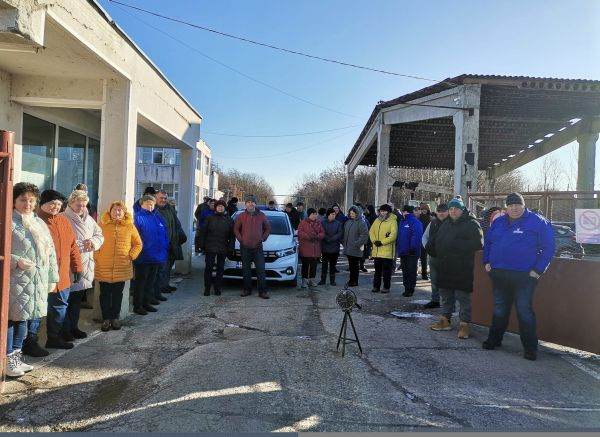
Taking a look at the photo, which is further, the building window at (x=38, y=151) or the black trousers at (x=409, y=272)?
the black trousers at (x=409, y=272)

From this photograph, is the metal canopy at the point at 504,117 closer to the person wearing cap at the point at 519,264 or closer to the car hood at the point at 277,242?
the car hood at the point at 277,242

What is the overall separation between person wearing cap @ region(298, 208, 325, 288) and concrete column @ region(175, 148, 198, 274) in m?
3.26

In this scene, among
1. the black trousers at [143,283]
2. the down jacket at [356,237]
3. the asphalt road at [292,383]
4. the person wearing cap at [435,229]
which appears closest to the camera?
the asphalt road at [292,383]

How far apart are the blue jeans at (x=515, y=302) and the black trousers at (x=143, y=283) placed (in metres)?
5.06

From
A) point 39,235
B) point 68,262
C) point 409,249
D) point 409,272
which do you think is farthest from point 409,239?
point 39,235

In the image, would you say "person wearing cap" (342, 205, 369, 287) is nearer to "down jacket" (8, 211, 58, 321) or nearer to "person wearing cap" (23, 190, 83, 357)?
"person wearing cap" (23, 190, 83, 357)

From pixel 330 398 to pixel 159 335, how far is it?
2957 mm

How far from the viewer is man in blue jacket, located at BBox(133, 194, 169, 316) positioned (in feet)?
22.7

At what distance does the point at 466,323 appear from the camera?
6.16 meters

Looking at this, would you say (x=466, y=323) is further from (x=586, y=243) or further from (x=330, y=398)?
(x=330, y=398)

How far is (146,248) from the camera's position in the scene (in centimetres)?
689

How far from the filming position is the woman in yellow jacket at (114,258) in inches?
236

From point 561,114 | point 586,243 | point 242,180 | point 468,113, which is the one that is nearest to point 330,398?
point 586,243

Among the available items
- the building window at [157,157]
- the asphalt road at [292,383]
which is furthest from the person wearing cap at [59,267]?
the building window at [157,157]
